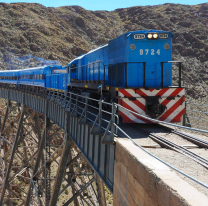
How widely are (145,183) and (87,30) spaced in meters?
74.1

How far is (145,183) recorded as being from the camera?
3459mm

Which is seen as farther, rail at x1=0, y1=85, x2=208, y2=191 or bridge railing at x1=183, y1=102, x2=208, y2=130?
bridge railing at x1=183, y1=102, x2=208, y2=130

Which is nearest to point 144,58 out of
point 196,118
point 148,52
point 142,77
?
point 148,52

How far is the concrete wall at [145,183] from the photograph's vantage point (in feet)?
8.99

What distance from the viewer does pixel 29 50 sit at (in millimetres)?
52906

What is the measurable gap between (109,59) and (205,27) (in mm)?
69980

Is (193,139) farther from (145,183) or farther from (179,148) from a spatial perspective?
(145,183)

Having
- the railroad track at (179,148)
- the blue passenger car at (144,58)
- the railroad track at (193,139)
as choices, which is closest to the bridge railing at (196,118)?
the railroad track at (193,139)

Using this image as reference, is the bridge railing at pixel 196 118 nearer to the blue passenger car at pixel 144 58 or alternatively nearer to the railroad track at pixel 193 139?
the railroad track at pixel 193 139

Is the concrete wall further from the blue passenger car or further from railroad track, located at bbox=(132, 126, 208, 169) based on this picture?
the blue passenger car

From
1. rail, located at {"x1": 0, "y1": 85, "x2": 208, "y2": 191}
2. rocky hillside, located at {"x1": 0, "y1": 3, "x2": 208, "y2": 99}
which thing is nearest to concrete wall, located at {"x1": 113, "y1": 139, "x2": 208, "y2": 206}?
rail, located at {"x1": 0, "y1": 85, "x2": 208, "y2": 191}

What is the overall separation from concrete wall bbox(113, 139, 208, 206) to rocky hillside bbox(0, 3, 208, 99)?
112 feet

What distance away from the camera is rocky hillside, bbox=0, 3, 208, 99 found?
52.4 m

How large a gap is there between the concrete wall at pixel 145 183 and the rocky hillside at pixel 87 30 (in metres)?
34.0
